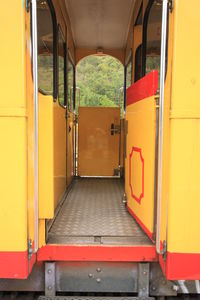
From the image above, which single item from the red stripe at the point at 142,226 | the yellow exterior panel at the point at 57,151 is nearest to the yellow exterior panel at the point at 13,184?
the yellow exterior panel at the point at 57,151

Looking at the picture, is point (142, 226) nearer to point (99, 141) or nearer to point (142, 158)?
point (142, 158)

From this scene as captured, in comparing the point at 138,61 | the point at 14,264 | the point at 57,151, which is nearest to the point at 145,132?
the point at 57,151

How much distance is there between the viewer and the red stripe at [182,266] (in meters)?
1.60

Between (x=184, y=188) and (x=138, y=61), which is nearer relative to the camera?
(x=184, y=188)

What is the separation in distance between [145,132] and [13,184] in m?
1.03

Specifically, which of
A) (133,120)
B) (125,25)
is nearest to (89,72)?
(125,25)

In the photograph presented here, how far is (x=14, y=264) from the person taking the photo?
1.60 m

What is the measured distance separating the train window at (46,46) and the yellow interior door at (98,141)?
1973mm

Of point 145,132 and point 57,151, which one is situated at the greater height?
point 145,132

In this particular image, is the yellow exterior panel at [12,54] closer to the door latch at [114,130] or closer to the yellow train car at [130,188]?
the yellow train car at [130,188]

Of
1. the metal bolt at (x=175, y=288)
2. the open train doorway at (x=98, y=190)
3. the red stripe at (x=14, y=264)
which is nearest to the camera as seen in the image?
the red stripe at (x=14, y=264)

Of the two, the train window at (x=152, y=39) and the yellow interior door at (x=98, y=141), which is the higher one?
the train window at (x=152, y=39)

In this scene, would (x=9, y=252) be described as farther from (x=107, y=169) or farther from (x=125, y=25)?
(x=125, y=25)

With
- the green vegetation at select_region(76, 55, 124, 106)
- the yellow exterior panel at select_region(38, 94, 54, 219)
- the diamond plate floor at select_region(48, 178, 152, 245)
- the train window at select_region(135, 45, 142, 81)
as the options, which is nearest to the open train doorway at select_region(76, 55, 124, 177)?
the diamond plate floor at select_region(48, 178, 152, 245)
